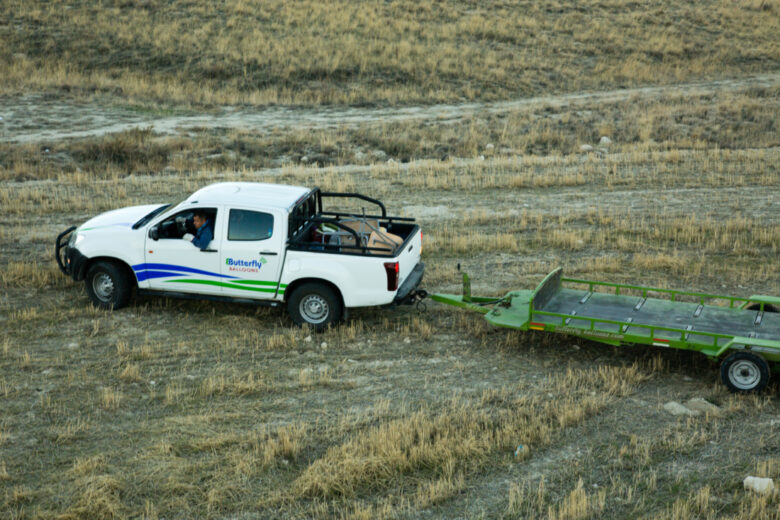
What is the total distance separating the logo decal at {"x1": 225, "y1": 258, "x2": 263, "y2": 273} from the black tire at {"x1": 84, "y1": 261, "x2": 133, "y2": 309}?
162 centimetres

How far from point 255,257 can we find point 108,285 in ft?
7.53

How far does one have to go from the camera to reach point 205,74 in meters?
32.7

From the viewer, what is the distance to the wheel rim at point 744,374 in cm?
852

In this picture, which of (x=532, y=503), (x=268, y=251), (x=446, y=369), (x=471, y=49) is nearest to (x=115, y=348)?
(x=268, y=251)

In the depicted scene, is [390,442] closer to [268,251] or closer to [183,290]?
[268,251]

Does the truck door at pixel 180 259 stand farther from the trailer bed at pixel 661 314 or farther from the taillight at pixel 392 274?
the trailer bed at pixel 661 314

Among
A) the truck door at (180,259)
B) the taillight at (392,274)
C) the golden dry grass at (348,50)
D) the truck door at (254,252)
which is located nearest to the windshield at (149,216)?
the truck door at (180,259)

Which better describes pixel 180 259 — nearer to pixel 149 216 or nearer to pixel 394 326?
pixel 149 216

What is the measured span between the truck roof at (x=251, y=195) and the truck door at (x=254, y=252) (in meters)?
0.19

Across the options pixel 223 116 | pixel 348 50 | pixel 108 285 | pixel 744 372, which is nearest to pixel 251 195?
pixel 108 285

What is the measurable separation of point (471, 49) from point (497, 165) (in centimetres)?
1804

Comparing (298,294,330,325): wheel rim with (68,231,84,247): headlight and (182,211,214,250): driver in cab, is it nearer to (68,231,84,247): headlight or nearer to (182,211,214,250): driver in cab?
(182,211,214,250): driver in cab

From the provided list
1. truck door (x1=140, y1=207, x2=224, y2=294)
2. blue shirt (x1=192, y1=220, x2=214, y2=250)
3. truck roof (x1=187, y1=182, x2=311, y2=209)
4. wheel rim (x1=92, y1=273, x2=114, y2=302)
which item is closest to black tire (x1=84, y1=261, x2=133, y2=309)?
wheel rim (x1=92, y1=273, x2=114, y2=302)

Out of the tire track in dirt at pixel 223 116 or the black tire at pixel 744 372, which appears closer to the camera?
the black tire at pixel 744 372
